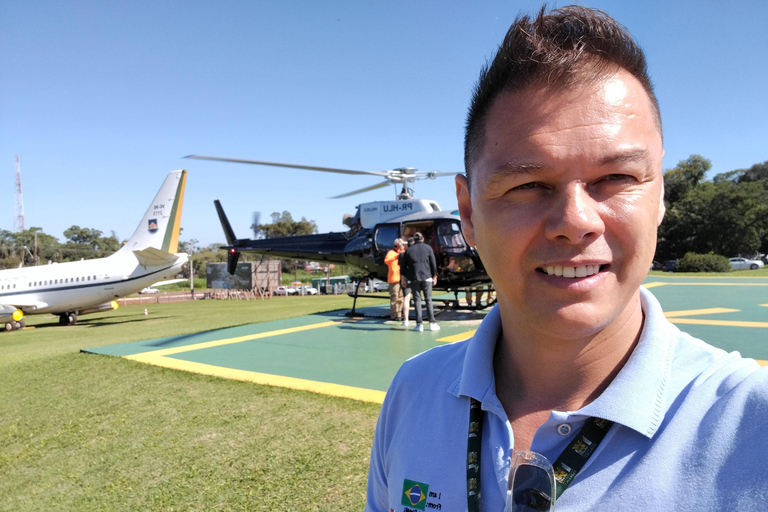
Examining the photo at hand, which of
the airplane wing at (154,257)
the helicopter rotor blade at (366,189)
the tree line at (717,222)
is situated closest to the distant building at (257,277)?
the airplane wing at (154,257)

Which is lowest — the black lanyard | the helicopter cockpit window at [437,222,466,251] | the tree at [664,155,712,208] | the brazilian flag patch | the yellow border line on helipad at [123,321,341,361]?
the yellow border line on helipad at [123,321,341,361]

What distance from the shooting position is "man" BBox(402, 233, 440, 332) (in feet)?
26.8

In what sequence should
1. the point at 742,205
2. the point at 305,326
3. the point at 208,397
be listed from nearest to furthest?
the point at 208,397, the point at 305,326, the point at 742,205

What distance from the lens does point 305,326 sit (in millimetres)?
9242

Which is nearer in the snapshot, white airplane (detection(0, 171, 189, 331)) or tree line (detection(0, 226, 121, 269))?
white airplane (detection(0, 171, 189, 331))

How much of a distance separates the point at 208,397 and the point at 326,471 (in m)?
2.16

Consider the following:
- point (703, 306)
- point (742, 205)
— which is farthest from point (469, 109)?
point (742, 205)

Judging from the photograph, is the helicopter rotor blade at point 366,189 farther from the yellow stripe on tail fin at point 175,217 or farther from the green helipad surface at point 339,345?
the yellow stripe on tail fin at point 175,217

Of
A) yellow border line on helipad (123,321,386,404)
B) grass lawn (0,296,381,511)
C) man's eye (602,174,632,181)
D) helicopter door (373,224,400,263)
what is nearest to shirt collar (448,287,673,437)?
man's eye (602,174,632,181)

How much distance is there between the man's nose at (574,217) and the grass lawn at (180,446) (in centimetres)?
254

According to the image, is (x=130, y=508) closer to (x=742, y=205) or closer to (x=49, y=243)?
(x=742, y=205)

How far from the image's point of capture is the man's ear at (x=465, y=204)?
1.12 m

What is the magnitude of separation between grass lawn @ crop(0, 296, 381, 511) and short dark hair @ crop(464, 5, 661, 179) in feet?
8.65

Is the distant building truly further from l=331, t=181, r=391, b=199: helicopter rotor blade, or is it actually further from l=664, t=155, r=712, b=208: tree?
l=664, t=155, r=712, b=208: tree
